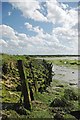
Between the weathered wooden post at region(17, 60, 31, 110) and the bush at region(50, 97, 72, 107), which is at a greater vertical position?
the weathered wooden post at region(17, 60, 31, 110)

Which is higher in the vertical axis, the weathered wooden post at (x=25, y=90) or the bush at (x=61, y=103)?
the weathered wooden post at (x=25, y=90)

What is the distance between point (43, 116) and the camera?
645 inches

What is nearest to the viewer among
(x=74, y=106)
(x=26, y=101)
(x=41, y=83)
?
(x=26, y=101)

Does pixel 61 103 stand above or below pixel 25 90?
below

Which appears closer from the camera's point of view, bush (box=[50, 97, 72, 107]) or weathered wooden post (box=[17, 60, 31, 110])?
weathered wooden post (box=[17, 60, 31, 110])

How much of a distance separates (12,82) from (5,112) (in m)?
7.00

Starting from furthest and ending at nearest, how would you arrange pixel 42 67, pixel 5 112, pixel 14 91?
pixel 42 67 < pixel 14 91 < pixel 5 112

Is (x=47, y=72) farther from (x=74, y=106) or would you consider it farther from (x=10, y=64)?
(x=74, y=106)

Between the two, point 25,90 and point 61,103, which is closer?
point 25,90

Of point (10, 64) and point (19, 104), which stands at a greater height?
point (10, 64)

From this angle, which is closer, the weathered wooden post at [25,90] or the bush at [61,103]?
the weathered wooden post at [25,90]

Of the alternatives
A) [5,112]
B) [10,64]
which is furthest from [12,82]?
[5,112]

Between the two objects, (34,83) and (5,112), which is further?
(34,83)

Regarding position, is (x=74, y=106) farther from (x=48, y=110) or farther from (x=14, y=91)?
(x=14, y=91)
